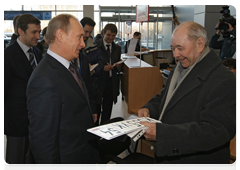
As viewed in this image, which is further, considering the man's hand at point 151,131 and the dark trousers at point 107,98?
the dark trousers at point 107,98

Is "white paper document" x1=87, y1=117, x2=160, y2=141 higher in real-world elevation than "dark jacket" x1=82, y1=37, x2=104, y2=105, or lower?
lower

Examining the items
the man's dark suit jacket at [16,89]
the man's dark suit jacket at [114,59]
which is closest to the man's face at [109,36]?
the man's dark suit jacket at [114,59]

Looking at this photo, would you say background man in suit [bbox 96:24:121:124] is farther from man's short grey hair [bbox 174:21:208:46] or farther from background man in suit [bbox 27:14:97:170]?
man's short grey hair [bbox 174:21:208:46]

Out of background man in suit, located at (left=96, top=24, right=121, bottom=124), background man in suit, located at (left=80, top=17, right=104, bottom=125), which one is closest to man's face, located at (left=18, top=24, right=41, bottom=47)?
background man in suit, located at (left=80, top=17, right=104, bottom=125)

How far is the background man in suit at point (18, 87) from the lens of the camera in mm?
1886

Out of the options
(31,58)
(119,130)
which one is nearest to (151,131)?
(119,130)

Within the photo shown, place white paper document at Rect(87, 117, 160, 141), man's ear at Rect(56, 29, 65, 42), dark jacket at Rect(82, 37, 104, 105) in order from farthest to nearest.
A: dark jacket at Rect(82, 37, 104, 105) < man's ear at Rect(56, 29, 65, 42) < white paper document at Rect(87, 117, 160, 141)

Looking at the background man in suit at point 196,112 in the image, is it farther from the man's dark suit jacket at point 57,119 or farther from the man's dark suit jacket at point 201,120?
the man's dark suit jacket at point 57,119

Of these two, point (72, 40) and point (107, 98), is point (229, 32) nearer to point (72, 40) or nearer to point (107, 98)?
point (107, 98)

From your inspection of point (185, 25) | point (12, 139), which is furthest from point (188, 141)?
point (12, 139)

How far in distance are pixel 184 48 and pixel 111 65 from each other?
6.90 feet

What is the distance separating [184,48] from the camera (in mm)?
1273

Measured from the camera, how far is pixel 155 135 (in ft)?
3.72

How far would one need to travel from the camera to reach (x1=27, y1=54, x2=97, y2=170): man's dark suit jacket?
112 cm
